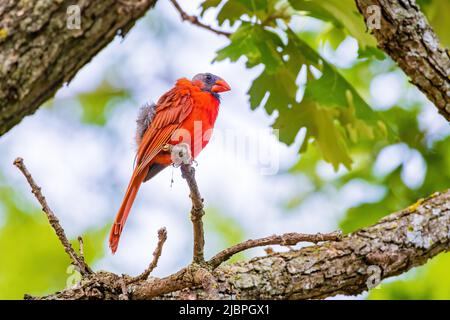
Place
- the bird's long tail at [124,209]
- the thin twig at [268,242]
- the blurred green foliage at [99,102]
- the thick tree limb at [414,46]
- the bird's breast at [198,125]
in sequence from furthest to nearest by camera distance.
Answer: the blurred green foliage at [99,102], the bird's breast at [198,125], the thick tree limb at [414,46], the bird's long tail at [124,209], the thin twig at [268,242]

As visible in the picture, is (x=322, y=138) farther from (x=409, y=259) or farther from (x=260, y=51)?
(x=409, y=259)

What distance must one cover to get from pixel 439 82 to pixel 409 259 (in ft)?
3.39

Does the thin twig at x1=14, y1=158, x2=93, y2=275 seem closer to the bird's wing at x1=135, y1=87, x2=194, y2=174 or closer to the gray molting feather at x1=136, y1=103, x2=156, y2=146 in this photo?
the bird's wing at x1=135, y1=87, x2=194, y2=174

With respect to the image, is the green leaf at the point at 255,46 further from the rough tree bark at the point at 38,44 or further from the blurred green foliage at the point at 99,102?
the blurred green foliage at the point at 99,102

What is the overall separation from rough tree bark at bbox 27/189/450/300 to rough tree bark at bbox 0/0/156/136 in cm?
95

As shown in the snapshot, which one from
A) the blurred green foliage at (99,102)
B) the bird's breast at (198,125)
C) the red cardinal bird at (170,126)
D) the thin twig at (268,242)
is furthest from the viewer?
the blurred green foliage at (99,102)

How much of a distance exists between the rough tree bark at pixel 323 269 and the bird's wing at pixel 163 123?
1.03 meters

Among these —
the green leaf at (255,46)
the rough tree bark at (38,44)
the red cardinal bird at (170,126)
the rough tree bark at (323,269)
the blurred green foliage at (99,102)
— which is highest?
the blurred green foliage at (99,102)

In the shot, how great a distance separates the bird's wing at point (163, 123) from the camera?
150 inches

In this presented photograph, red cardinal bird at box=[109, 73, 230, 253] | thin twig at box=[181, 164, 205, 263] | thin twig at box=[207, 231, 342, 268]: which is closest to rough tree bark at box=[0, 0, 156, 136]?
thin twig at box=[181, 164, 205, 263]

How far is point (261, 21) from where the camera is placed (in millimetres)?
4164

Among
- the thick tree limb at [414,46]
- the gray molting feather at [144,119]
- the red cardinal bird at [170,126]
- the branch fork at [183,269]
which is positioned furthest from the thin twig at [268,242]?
the gray molting feather at [144,119]

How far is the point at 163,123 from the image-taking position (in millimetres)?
3961

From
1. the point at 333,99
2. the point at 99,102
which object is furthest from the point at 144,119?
the point at 99,102
